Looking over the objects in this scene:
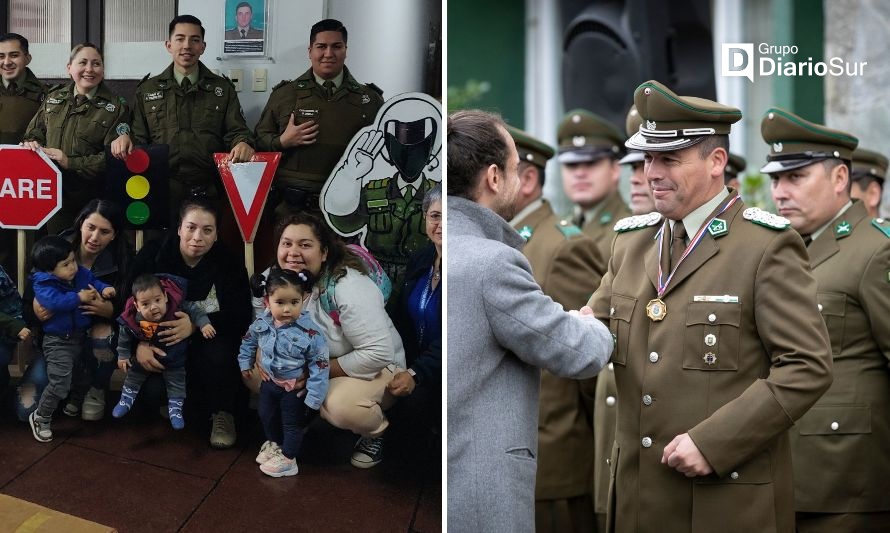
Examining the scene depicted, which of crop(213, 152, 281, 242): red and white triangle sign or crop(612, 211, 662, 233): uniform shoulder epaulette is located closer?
crop(213, 152, 281, 242): red and white triangle sign

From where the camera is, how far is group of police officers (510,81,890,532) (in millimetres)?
2529

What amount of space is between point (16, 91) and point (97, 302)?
55 centimetres

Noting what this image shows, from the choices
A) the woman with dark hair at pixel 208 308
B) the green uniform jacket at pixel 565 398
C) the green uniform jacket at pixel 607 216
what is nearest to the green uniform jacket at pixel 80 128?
the woman with dark hair at pixel 208 308

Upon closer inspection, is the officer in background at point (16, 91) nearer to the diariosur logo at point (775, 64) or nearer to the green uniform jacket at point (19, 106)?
the green uniform jacket at point (19, 106)

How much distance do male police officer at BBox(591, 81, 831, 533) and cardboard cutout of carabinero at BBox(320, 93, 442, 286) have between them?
0.63 meters

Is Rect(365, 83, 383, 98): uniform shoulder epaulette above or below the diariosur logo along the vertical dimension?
below

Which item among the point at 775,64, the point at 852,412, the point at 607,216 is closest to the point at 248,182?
the point at 852,412

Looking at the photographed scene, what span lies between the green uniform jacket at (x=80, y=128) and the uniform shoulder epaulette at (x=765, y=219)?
1.56 meters

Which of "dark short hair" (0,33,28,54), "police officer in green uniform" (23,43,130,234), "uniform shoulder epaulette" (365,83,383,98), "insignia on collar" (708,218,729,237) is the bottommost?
"insignia on collar" (708,218,729,237)

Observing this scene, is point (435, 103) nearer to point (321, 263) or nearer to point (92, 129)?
point (321, 263)

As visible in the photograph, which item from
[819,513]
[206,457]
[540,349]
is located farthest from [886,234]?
[206,457]

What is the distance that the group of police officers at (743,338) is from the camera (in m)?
2.53

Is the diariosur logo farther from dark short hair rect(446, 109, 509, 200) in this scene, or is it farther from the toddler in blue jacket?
the toddler in blue jacket

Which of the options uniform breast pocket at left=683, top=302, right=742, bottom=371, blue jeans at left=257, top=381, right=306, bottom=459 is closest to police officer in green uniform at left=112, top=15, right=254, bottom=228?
blue jeans at left=257, top=381, right=306, bottom=459
